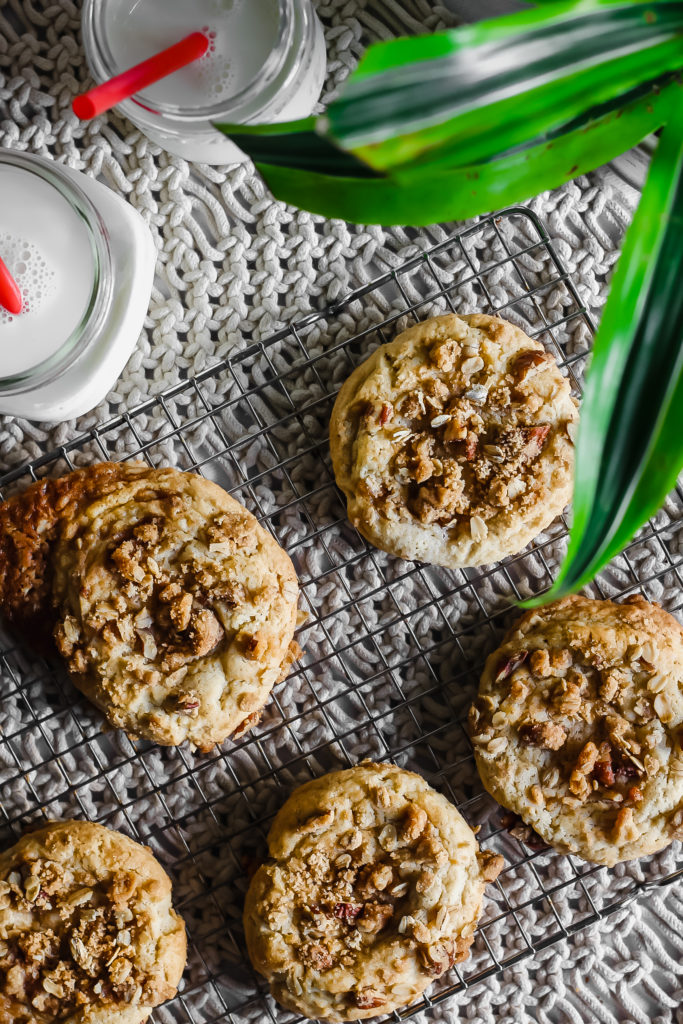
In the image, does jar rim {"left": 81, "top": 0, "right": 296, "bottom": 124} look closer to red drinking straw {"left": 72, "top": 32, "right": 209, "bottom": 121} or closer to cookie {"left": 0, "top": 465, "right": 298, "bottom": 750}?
red drinking straw {"left": 72, "top": 32, "right": 209, "bottom": 121}

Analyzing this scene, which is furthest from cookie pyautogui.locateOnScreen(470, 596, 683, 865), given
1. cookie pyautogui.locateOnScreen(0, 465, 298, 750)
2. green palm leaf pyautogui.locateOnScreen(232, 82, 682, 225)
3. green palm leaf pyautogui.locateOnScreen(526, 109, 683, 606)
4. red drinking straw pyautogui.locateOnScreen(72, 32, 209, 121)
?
red drinking straw pyautogui.locateOnScreen(72, 32, 209, 121)

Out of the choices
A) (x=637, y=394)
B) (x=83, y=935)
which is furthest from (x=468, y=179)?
(x=83, y=935)

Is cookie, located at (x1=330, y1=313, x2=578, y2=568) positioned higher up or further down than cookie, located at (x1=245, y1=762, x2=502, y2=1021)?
higher up

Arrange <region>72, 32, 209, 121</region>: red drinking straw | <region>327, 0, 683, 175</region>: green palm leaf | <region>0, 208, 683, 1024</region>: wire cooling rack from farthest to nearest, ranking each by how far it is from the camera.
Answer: <region>0, 208, 683, 1024</region>: wire cooling rack
<region>72, 32, 209, 121</region>: red drinking straw
<region>327, 0, 683, 175</region>: green palm leaf

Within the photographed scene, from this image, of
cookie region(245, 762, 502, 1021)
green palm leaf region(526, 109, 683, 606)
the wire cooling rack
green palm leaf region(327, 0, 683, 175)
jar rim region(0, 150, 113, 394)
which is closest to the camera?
green palm leaf region(327, 0, 683, 175)

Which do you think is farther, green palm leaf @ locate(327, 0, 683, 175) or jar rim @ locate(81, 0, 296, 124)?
jar rim @ locate(81, 0, 296, 124)

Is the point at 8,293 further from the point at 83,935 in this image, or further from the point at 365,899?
the point at 365,899

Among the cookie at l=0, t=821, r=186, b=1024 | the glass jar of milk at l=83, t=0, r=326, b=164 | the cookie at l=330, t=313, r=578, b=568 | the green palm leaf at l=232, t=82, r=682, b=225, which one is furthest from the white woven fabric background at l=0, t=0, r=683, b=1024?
the green palm leaf at l=232, t=82, r=682, b=225

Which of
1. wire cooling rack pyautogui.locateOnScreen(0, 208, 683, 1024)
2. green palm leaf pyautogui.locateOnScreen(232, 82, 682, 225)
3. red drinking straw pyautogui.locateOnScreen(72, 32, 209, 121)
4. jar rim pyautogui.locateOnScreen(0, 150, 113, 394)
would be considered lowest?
wire cooling rack pyautogui.locateOnScreen(0, 208, 683, 1024)
